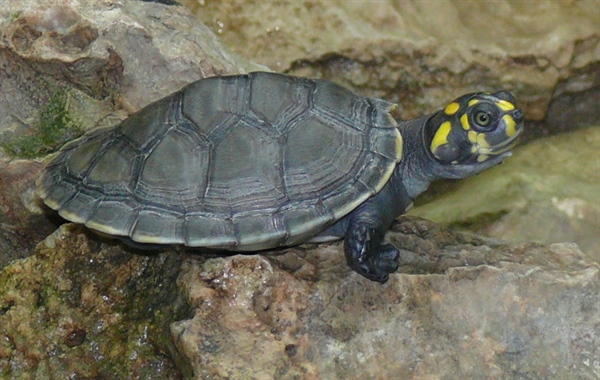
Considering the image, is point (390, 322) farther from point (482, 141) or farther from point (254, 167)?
point (482, 141)

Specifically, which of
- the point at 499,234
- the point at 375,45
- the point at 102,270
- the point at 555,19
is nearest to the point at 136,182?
the point at 102,270

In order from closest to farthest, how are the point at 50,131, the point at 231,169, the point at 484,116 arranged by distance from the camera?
the point at 231,169
the point at 484,116
the point at 50,131

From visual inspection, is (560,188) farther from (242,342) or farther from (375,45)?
(242,342)

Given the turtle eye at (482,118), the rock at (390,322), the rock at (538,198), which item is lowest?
the rock at (538,198)

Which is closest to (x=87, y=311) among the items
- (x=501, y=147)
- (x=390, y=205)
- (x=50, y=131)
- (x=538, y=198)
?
(x=50, y=131)

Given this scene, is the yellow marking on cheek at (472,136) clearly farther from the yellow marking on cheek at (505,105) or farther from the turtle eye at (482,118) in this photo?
the yellow marking on cheek at (505,105)

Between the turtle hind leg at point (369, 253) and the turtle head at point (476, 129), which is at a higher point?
the turtle head at point (476, 129)

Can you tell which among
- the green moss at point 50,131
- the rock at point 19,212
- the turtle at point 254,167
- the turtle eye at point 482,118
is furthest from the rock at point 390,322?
the green moss at point 50,131
